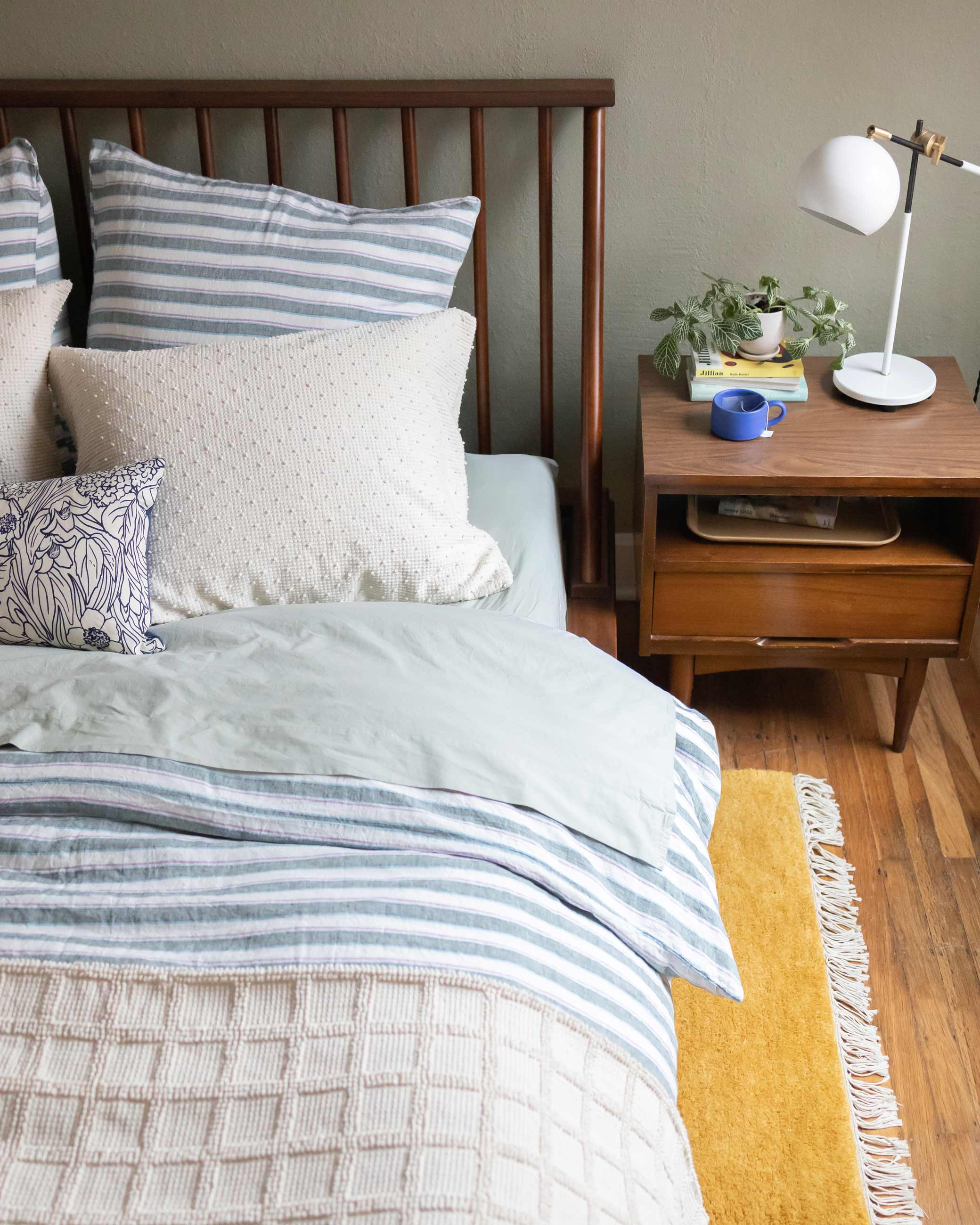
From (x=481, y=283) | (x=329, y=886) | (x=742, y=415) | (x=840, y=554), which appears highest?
(x=481, y=283)

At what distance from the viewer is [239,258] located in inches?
65.9

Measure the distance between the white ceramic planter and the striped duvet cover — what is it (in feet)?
3.23

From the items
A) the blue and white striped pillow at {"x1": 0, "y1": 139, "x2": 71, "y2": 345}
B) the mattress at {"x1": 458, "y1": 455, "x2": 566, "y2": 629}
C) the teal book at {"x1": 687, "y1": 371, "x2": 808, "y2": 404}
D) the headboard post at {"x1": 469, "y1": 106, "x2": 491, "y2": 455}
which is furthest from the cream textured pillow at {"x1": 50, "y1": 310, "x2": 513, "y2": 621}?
the teal book at {"x1": 687, "y1": 371, "x2": 808, "y2": 404}

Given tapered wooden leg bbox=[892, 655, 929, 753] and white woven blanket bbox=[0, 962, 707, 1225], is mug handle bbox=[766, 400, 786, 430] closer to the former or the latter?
tapered wooden leg bbox=[892, 655, 929, 753]

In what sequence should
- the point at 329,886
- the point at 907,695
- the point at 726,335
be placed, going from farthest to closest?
the point at 907,695 → the point at 726,335 → the point at 329,886

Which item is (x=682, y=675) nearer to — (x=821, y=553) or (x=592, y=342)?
(x=821, y=553)

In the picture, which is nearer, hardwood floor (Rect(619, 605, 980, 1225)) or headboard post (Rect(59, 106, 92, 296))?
hardwood floor (Rect(619, 605, 980, 1225))

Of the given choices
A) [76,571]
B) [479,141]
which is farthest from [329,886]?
[479,141]

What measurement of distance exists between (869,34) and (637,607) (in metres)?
1.16

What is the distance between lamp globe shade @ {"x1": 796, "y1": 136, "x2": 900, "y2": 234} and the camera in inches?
61.6

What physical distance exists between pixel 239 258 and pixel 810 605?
1.07 metres

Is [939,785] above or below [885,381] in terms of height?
below

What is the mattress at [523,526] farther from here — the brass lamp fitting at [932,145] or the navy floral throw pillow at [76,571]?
the brass lamp fitting at [932,145]

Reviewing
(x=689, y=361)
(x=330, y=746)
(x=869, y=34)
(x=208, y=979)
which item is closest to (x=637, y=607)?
(x=689, y=361)
